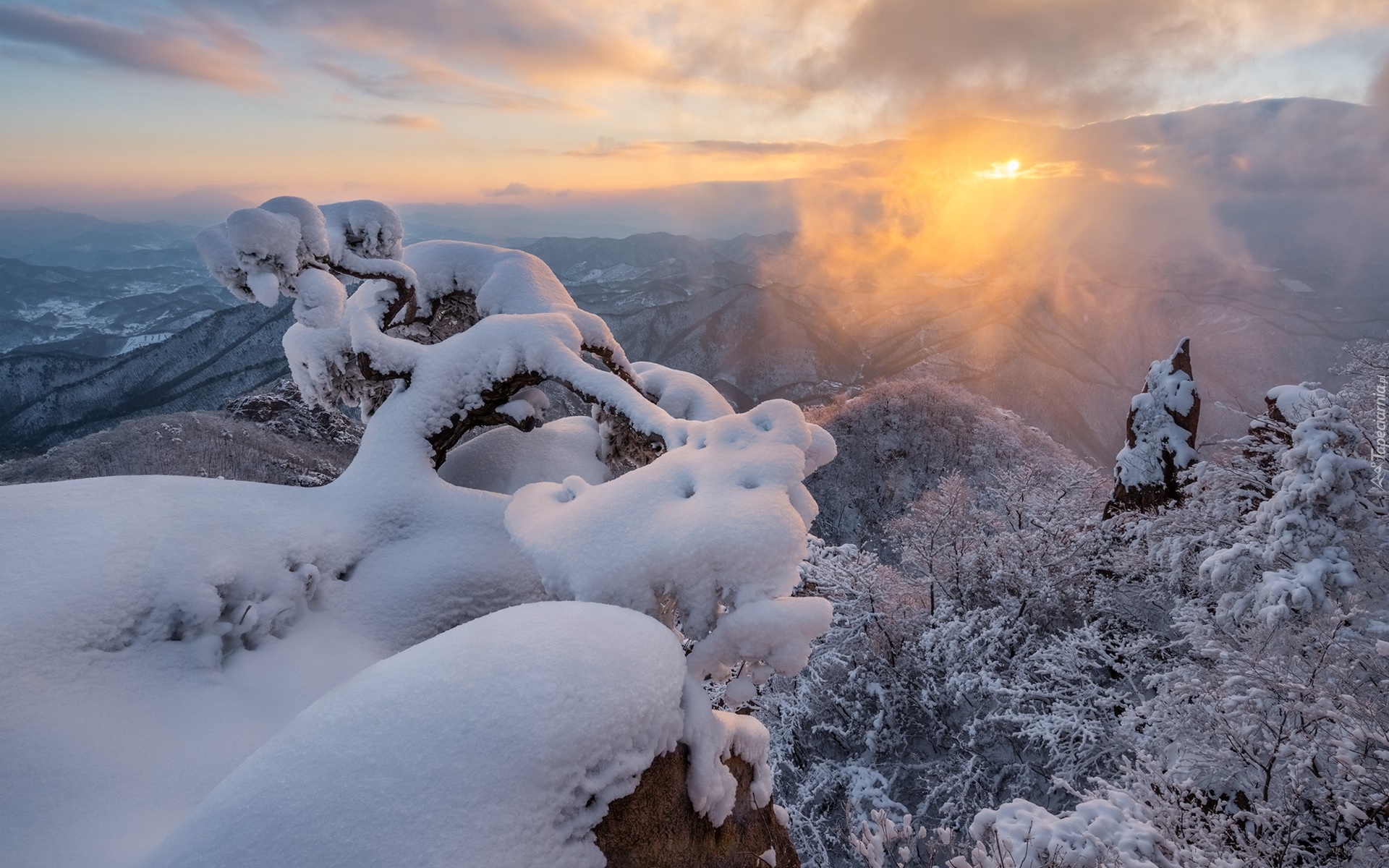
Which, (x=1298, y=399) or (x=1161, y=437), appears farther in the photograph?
(x=1161, y=437)

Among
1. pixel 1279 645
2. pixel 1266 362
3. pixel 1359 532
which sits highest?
pixel 1359 532

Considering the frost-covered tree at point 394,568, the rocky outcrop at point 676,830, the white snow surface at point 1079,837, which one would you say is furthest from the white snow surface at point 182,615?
the white snow surface at point 1079,837

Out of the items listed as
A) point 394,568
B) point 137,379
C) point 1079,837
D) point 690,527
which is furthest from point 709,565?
point 137,379

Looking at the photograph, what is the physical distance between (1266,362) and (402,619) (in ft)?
328

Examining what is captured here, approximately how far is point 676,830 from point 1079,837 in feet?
14.3

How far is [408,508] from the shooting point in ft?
24.5

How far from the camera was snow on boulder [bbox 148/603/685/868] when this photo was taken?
2.75 metres

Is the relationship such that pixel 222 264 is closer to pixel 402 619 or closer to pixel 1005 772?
pixel 402 619

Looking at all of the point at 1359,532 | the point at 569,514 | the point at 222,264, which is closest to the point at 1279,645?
the point at 1359,532

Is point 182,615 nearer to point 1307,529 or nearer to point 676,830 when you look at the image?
point 676,830

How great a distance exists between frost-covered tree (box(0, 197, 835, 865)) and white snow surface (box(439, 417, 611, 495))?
55mm

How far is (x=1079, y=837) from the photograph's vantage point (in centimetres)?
595

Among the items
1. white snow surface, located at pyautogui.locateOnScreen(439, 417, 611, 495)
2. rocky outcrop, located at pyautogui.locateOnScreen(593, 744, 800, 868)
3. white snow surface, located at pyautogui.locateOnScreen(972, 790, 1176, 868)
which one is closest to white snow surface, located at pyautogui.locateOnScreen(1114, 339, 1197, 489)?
white snow surface, located at pyautogui.locateOnScreen(972, 790, 1176, 868)

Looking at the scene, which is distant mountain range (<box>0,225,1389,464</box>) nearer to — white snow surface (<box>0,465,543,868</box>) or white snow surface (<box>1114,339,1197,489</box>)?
white snow surface (<box>1114,339,1197,489</box>)
